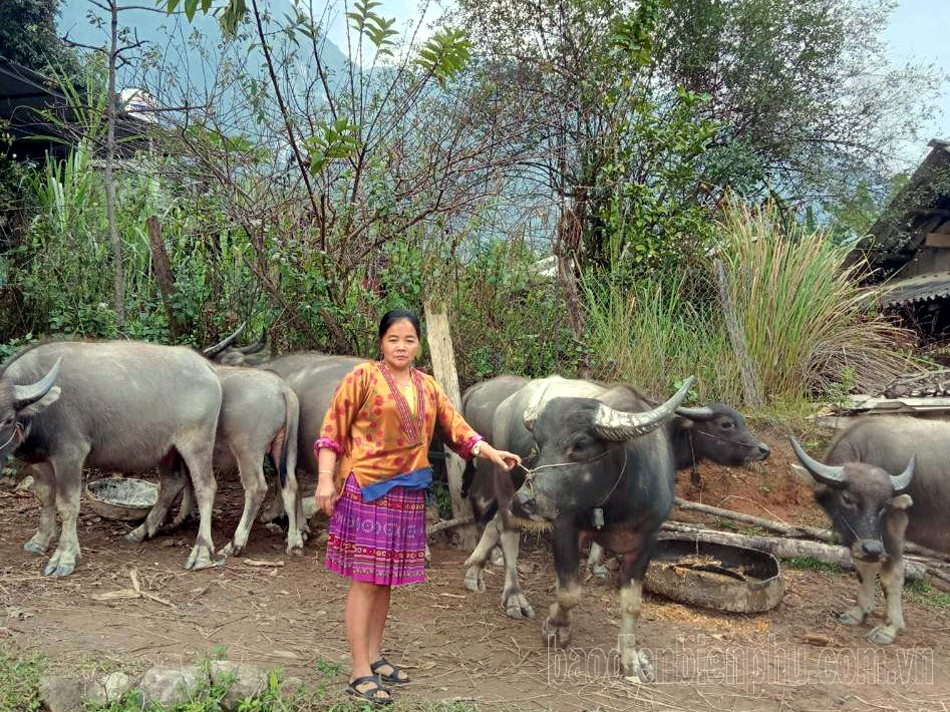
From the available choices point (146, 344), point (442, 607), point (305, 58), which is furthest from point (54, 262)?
point (442, 607)

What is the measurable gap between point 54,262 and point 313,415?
333 centimetres

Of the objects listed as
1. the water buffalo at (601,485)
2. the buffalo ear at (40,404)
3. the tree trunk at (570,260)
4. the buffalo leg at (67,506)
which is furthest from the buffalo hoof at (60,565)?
the tree trunk at (570,260)

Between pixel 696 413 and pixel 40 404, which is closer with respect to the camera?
pixel 40 404

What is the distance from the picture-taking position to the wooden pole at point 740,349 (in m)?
7.34

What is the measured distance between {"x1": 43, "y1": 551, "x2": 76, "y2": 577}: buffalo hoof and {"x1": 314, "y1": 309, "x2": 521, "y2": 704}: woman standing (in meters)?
2.43

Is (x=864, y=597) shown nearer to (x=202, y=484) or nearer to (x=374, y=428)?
(x=374, y=428)

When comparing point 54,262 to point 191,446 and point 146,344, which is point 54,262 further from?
point 191,446

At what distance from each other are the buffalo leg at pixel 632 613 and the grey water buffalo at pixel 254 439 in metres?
2.47

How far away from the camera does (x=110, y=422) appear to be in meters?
5.18

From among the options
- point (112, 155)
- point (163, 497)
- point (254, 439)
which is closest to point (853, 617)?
point (254, 439)

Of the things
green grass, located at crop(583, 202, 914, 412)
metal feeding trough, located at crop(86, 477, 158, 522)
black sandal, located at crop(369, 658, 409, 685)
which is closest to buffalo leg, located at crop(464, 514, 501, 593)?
black sandal, located at crop(369, 658, 409, 685)

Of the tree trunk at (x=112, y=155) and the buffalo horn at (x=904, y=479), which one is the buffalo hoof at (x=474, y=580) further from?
the tree trunk at (x=112, y=155)

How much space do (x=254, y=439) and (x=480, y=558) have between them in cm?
180

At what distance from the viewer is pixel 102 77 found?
293 inches
